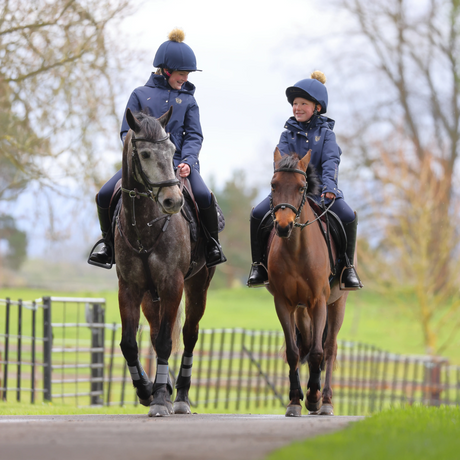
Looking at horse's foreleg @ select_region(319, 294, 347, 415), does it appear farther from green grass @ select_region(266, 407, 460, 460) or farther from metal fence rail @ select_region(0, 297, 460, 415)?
green grass @ select_region(266, 407, 460, 460)

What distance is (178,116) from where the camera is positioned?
8.16m

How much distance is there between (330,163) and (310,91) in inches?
34.4

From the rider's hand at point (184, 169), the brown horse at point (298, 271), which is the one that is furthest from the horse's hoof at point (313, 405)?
the rider's hand at point (184, 169)

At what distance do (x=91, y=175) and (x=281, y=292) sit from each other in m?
7.75

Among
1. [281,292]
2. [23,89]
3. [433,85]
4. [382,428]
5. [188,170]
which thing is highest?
[433,85]

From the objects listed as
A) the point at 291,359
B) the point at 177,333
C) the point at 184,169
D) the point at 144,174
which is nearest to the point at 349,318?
the point at 177,333

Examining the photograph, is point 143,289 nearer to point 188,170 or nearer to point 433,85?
point 188,170

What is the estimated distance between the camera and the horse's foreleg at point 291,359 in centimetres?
767

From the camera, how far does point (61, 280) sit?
54.3m

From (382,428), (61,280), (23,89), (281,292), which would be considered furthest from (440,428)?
(61,280)

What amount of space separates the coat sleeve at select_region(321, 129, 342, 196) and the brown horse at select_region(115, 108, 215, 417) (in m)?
1.72

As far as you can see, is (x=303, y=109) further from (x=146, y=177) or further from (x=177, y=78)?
(x=146, y=177)

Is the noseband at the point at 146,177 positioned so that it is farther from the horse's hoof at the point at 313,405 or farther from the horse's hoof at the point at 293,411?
the horse's hoof at the point at 313,405

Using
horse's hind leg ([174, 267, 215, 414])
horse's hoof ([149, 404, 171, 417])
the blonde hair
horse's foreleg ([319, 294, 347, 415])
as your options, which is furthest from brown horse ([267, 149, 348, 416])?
the blonde hair
